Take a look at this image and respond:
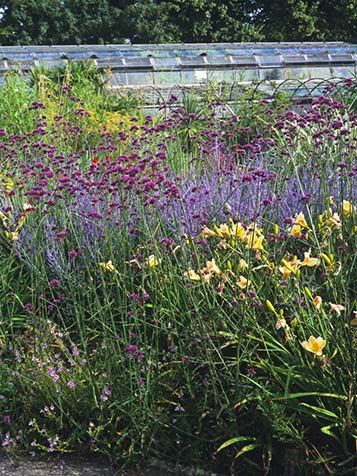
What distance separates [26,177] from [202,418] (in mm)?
2241

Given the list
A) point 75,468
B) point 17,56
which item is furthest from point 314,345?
point 17,56

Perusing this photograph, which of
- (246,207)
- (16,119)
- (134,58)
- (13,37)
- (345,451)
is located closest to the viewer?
(345,451)

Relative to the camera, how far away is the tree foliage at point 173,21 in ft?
87.9

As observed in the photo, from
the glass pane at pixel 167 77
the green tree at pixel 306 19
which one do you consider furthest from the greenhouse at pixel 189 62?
the green tree at pixel 306 19

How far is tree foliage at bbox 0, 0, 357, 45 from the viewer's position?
26781 millimetres

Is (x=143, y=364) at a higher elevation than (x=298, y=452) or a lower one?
higher

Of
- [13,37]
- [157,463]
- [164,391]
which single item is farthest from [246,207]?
[13,37]

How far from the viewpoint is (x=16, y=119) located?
827cm

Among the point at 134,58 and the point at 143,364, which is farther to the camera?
the point at 134,58

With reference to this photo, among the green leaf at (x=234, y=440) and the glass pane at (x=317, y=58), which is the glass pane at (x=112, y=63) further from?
the green leaf at (x=234, y=440)

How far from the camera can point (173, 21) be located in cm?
2803

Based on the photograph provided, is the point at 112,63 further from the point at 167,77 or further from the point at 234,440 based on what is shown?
the point at 234,440

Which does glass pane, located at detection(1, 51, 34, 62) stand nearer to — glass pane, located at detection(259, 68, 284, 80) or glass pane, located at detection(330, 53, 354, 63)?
glass pane, located at detection(259, 68, 284, 80)

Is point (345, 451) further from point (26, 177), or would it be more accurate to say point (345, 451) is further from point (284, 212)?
point (26, 177)
